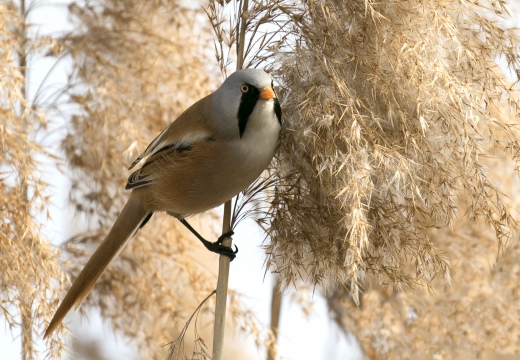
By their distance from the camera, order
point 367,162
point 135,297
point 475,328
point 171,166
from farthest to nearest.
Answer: point 135,297 < point 475,328 < point 171,166 < point 367,162

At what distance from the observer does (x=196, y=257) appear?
119 inches

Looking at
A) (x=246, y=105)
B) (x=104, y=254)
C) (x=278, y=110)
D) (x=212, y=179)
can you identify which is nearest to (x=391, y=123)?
(x=278, y=110)

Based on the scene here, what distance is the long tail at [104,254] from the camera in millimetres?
2047

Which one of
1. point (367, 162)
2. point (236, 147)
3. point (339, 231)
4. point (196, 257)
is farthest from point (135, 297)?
point (367, 162)

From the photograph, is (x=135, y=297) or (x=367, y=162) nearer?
(x=367, y=162)

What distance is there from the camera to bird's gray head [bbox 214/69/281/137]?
182 cm

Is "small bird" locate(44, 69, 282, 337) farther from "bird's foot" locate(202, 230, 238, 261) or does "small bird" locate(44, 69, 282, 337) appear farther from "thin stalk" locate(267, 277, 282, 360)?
"thin stalk" locate(267, 277, 282, 360)

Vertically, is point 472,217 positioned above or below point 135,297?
below

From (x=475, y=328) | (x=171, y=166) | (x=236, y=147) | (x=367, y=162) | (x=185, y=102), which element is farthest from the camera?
(x=185, y=102)

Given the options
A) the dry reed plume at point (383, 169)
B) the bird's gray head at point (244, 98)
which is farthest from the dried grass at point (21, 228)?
the bird's gray head at point (244, 98)

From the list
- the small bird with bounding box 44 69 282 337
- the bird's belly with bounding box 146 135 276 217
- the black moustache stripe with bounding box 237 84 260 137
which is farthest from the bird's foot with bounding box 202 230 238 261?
the black moustache stripe with bounding box 237 84 260 137

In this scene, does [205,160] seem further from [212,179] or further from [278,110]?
[278,110]

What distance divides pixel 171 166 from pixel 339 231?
2.02ft

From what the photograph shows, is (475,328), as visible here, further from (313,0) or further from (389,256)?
(313,0)
